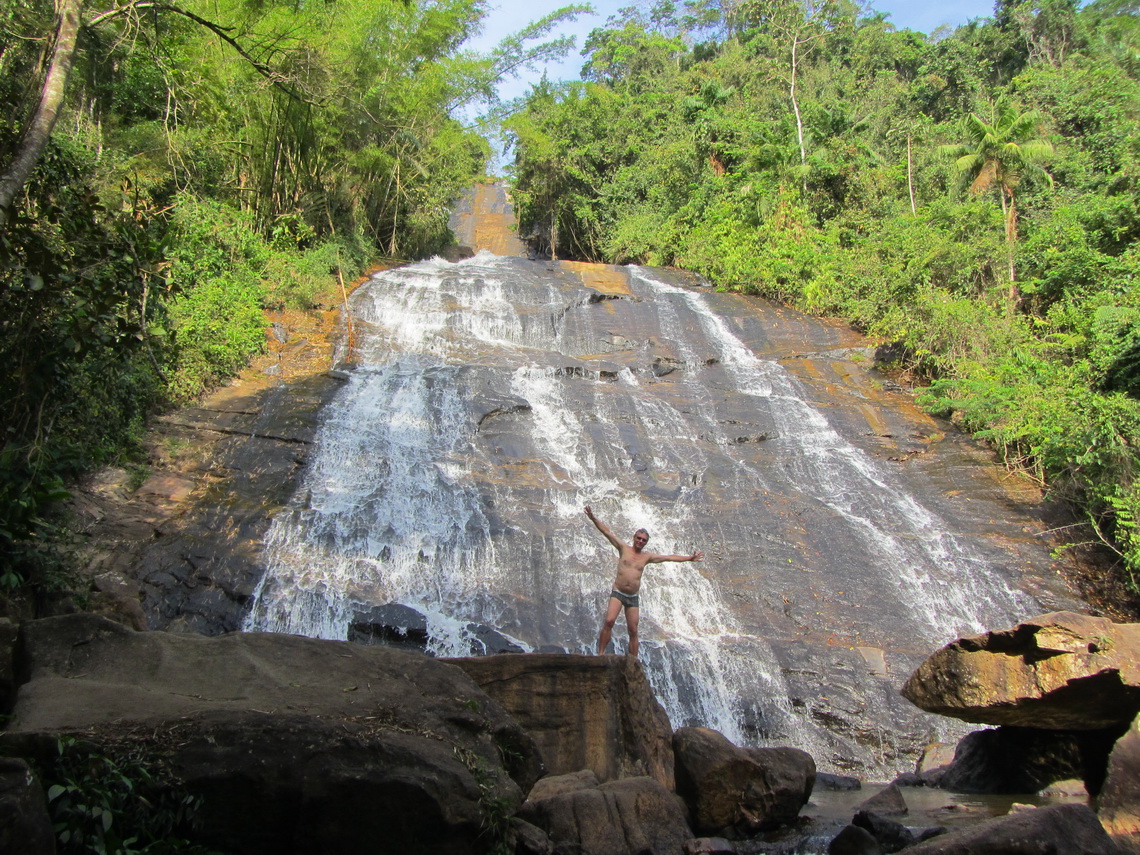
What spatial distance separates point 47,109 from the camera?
17.4 ft

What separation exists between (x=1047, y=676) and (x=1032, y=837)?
105 inches

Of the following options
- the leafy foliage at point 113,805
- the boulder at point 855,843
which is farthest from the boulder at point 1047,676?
the leafy foliage at point 113,805

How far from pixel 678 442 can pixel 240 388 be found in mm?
7631

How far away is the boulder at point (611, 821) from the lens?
4.34 m

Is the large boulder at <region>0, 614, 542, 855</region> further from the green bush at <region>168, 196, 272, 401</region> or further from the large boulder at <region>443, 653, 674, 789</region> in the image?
the green bush at <region>168, 196, 272, 401</region>

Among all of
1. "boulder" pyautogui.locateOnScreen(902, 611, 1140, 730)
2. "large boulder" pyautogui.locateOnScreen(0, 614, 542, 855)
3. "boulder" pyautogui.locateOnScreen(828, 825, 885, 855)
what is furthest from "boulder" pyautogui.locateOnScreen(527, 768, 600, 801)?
"boulder" pyautogui.locateOnScreen(902, 611, 1140, 730)

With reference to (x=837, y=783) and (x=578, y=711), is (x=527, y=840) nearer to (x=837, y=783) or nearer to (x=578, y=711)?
(x=578, y=711)

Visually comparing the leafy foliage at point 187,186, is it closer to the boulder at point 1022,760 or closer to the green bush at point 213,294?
the green bush at point 213,294

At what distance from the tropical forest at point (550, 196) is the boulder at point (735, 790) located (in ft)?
16.6

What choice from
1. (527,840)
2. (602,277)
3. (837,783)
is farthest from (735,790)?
(602,277)

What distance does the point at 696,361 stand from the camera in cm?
1656

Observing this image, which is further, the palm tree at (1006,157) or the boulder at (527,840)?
the palm tree at (1006,157)

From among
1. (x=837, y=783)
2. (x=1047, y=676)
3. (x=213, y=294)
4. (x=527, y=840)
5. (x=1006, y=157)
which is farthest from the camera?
(x=1006, y=157)

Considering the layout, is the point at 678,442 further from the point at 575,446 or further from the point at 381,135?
the point at 381,135
